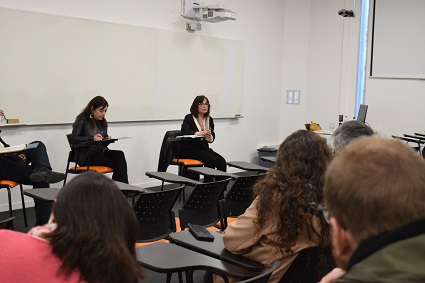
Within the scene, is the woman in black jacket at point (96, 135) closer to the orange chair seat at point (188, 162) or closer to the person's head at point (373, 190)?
the orange chair seat at point (188, 162)

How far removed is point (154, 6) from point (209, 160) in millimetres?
2237

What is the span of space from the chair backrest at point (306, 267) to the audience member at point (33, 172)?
296 centimetres

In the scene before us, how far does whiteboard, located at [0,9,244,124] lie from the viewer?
19.6 ft

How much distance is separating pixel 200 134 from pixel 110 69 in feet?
4.57

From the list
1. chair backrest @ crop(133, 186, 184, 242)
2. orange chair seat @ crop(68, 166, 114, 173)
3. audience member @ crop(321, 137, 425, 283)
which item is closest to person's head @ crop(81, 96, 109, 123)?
orange chair seat @ crop(68, 166, 114, 173)

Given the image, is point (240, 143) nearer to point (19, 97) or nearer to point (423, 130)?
point (423, 130)

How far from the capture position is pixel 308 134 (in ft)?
8.83

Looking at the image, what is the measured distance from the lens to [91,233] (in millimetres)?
1562

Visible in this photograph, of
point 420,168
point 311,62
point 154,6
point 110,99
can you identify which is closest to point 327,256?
point 420,168

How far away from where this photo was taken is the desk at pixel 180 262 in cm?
231

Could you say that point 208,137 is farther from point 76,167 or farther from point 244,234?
point 244,234

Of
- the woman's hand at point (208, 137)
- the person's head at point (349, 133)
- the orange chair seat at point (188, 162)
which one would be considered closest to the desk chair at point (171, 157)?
the orange chair seat at point (188, 162)

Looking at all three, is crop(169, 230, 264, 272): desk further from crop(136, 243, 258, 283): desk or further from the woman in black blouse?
the woman in black blouse

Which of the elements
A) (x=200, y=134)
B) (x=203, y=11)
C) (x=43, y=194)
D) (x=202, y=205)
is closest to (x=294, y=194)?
(x=202, y=205)
